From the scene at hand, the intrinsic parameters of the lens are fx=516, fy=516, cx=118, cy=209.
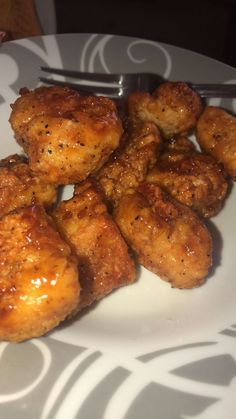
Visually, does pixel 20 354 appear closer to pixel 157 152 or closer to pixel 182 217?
pixel 182 217

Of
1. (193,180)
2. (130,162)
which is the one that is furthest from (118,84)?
(193,180)

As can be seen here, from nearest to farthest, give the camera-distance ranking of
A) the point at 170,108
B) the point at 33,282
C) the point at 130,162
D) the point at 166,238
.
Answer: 1. the point at 33,282
2. the point at 166,238
3. the point at 130,162
4. the point at 170,108

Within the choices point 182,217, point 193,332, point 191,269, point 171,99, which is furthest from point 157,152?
point 193,332

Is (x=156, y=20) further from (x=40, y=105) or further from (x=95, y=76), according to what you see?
(x=40, y=105)

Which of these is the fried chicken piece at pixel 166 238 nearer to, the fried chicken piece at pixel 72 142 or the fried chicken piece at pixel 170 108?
the fried chicken piece at pixel 72 142

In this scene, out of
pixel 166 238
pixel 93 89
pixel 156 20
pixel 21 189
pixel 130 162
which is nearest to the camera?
pixel 166 238
